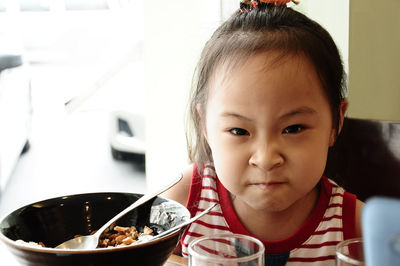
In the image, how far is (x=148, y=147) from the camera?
2.32 m

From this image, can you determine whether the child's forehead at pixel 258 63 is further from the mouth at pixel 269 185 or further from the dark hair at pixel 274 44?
the mouth at pixel 269 185

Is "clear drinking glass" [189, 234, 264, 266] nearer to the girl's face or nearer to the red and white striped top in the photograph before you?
the girl's face

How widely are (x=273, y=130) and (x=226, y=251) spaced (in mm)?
289

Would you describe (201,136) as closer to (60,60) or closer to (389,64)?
(389,64)

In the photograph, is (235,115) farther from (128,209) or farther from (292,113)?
(128,209)

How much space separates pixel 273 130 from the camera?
856 millimetres

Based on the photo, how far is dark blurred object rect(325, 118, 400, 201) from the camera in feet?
3.84

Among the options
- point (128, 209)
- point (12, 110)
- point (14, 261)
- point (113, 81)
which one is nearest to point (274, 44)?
point (128, 209)

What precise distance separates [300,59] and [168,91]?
131cm

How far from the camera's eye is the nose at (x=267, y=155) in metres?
0.85

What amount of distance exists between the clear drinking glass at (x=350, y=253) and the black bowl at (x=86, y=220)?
9.4 inches

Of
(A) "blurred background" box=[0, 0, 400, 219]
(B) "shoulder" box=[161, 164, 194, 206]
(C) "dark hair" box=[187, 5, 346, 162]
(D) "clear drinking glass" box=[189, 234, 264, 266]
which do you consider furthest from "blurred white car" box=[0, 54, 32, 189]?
(D) "clear drinking glass" box=[189, 234, 264, 266]

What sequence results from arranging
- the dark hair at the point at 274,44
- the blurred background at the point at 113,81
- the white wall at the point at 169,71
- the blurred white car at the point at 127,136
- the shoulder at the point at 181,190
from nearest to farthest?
the dark hair at the point at 274,44, the shoulder at the point at 181,190, the blurred background at the point at 113,81, the white wall at the point at 169,71, the blurred white car at the point at 127,136

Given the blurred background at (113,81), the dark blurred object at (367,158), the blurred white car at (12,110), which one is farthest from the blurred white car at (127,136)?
the dark blurred object at (367,158)
